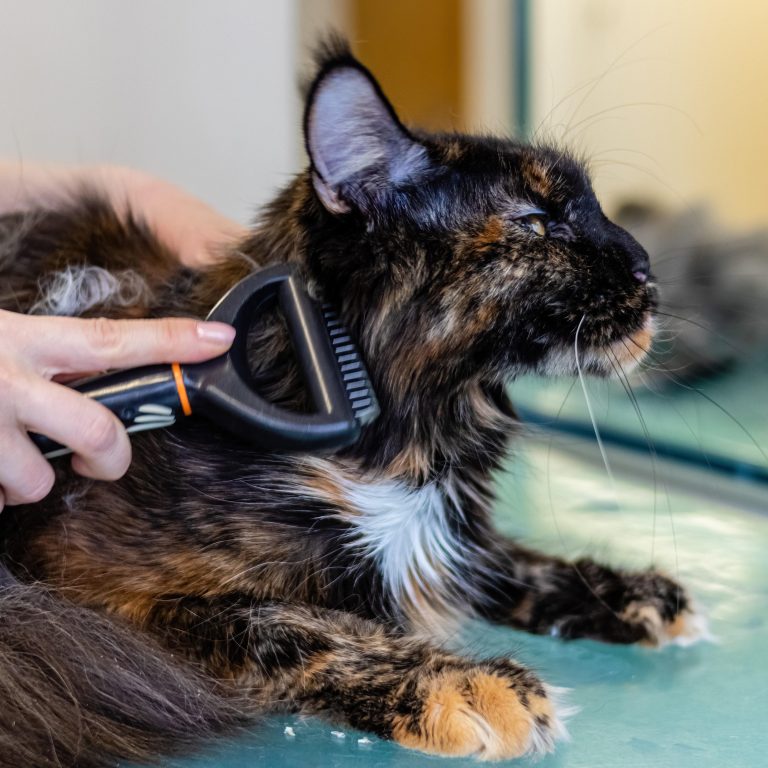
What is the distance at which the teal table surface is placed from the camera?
95 centimetres

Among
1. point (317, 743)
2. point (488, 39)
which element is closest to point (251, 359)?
point (317, 743)

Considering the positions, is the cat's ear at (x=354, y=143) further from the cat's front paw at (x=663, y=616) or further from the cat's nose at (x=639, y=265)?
the cat's front paw at (x=663, y=616)

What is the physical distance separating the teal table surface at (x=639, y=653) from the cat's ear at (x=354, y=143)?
424 mm

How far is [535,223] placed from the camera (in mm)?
1103

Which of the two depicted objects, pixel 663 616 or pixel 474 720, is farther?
pixel 663 616

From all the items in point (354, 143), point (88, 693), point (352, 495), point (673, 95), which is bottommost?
point (88, 693)

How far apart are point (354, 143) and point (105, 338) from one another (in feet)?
1.07

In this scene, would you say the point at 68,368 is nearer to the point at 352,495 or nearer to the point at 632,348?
the point at 352,495

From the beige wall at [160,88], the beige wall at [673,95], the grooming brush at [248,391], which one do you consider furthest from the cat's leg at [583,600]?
the beige wall at [160,88]

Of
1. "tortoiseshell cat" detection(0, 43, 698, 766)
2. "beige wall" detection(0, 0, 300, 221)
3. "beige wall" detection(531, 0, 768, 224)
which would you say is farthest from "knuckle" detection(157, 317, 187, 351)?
"beige wall" detection(0, 0, 300, 221)

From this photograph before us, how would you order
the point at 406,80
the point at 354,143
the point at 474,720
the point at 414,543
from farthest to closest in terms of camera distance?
1. the point at 406,80
2. the point at 414,543
3. the point at 354,143
4. the point at 474,720

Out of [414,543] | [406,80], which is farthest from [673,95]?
[414,543]

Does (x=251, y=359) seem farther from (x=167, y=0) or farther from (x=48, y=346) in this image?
(x=167, y=0)

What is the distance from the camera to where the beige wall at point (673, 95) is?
199 cm
